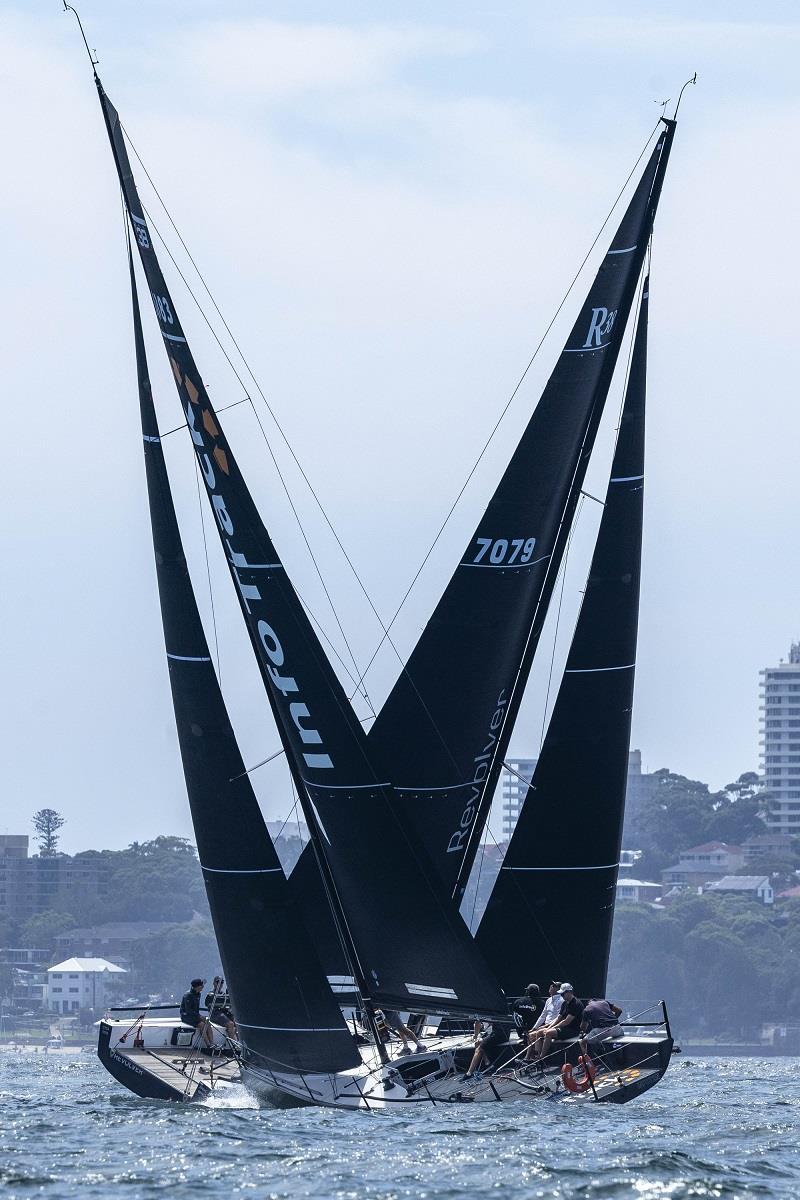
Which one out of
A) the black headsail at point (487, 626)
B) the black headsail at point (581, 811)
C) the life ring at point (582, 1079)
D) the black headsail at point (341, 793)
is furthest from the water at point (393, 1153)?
the black headsail at point (487, 626)

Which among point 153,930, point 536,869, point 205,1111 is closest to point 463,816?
point 536,869

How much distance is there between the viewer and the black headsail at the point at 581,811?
20594mm

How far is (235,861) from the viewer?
17984 millimetres

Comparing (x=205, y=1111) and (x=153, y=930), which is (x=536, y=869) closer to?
(x=205, y=1111)

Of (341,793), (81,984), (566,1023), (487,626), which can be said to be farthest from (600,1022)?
(81,984)

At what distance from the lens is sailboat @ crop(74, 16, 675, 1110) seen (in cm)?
1794

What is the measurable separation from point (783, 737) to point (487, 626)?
177034 mm

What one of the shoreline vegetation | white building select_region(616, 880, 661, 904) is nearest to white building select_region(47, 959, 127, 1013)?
the shoreline vegetation

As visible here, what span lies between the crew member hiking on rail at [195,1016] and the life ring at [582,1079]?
4225 mm

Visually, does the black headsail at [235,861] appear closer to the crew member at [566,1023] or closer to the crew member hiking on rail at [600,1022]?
the crew member at [566,1023]

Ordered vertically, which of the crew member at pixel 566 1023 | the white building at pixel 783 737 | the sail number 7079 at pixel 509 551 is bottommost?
the crew member at pixel 566 1023

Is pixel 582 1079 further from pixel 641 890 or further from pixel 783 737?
pixel 783 737

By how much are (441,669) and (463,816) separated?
1502 millimetres

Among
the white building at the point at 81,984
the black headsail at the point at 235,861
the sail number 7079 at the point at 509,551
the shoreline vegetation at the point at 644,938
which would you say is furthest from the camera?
the white building at the point at 81,984
